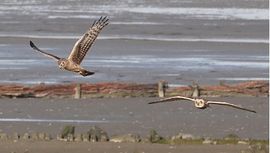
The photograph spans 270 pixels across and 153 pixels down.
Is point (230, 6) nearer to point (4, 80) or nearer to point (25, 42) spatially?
point (25, 42)

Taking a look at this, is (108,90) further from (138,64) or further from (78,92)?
(138,64)

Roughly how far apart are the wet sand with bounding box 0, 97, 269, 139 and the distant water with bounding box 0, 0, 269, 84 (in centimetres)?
330

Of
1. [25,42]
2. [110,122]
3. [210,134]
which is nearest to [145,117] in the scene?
[110,122]

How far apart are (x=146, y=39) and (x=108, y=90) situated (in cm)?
1346

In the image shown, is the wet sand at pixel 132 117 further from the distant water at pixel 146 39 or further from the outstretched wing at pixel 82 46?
the outstretched wing at pixel 82 46

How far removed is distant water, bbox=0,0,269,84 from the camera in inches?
1007

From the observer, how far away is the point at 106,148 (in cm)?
1520

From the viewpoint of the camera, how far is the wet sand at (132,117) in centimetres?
1795

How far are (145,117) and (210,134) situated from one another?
2.03 m

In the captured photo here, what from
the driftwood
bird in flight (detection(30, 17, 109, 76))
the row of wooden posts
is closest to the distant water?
the driftwood

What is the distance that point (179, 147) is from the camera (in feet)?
50.0

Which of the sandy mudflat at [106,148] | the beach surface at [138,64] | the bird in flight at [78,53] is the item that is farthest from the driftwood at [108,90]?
the bird in flight at [78,53]

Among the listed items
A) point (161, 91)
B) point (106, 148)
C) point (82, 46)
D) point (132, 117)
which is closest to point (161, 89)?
point (161, 91)

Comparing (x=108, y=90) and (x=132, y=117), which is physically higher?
(x=108, y=90)
